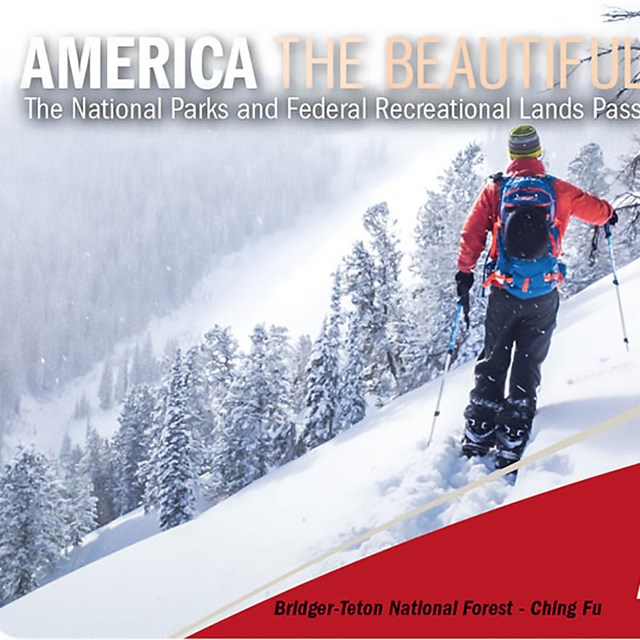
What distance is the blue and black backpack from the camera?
2.97 m

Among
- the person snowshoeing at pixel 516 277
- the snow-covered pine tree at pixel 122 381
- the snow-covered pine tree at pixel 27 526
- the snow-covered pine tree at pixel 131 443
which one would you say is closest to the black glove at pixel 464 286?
the person snowshoeing at pixel 516 277

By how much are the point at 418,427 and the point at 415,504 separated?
457 millimetres

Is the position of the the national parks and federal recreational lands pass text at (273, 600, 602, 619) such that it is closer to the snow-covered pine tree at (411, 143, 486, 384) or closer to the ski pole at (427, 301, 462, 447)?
the ski pole at (427, 301, 462, 447)

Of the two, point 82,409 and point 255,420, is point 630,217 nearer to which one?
point 255,420

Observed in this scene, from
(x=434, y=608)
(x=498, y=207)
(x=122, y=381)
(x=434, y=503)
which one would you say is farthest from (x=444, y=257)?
(x=122, y=381)

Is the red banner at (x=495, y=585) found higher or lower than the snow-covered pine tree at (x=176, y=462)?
lower

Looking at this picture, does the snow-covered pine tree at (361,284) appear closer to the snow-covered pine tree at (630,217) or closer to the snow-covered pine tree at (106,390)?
the snow-covered pine tree at (630,217)

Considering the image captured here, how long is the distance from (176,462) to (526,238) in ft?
8.10

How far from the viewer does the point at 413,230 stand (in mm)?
3523

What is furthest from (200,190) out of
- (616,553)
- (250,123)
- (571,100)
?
(616,553)

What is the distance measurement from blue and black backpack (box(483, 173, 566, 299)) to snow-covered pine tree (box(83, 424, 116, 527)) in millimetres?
2705

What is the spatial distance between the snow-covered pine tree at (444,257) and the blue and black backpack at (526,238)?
0.24 meters

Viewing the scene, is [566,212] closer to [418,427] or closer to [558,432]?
[558,432]

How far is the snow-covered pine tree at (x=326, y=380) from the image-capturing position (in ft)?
11.7
